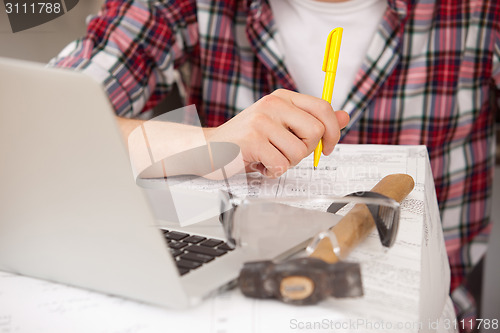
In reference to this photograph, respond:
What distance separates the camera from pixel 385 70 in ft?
3.01

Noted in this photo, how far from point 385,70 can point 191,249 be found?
23.2 inches

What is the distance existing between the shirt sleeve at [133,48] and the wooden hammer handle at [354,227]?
49 centimetres

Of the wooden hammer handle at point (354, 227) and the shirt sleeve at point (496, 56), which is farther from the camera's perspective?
the shirt sleeve at point (496, 56)

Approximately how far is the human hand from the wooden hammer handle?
0.08 meters

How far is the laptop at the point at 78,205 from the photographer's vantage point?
1.05ft

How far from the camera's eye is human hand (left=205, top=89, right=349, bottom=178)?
0.58 metres

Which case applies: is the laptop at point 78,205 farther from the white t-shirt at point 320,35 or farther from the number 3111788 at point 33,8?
the white t-shirt at point 320,35

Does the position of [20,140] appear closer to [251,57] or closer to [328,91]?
[328,91]

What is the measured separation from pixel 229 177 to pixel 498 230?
34.9 inches

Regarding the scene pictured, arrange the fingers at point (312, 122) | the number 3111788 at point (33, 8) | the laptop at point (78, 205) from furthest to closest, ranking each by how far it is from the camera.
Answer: the number 3111788 at point (33, 8) < the fingers at point (312, 122) < the laptop at point (78, 205)

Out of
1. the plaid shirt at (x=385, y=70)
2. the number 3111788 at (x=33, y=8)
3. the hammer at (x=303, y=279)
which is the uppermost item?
the number 3111788 at (x=33, y=8)

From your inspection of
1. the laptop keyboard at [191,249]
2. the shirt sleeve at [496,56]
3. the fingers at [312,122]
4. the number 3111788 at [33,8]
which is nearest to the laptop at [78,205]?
the laptop keyboard at [191,249]

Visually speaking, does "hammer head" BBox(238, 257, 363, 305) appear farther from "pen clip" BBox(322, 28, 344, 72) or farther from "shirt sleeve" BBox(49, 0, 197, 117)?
"shirt sleeve" BBox(49, 0, 197, 117)

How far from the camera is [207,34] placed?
38.5 inches
